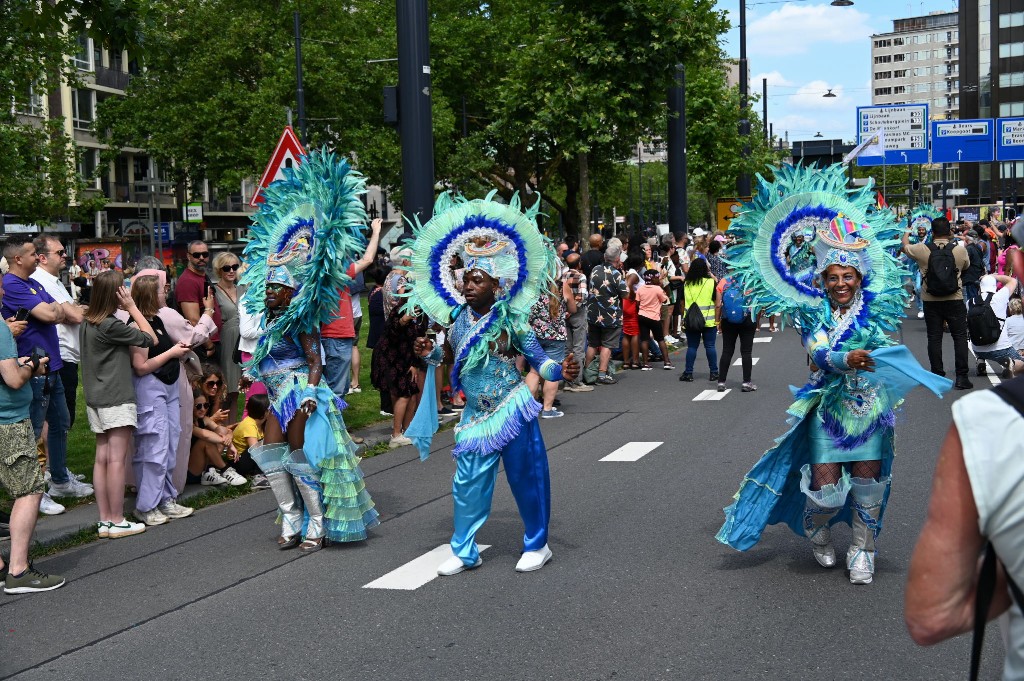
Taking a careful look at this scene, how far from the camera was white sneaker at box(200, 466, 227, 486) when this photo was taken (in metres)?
9.62

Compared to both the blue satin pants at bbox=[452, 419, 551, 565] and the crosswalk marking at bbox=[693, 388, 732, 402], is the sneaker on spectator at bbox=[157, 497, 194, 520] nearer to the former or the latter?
the blue satin pants at bbox=[452, 419, 551, 565]

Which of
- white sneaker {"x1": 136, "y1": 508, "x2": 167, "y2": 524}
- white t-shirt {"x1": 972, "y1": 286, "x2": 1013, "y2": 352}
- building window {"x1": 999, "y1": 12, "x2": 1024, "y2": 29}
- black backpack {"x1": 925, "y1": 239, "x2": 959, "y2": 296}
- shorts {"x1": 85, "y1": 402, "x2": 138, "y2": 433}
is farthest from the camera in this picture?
building window {"x1": 999, "y1": 12, "x2": 1024, "y2": 29}

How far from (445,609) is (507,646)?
27.8 inches

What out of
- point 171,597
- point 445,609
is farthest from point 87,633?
point 445,609

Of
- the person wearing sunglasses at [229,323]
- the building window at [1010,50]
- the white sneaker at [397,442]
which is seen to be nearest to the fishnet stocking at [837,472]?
the white sneaker at [397,442]

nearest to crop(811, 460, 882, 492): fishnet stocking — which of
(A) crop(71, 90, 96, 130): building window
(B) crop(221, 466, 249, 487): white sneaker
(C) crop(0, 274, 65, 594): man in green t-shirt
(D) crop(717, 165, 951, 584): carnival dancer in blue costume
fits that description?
(D) crop(717, 165, 951, 584): carnival dancer in blue costume

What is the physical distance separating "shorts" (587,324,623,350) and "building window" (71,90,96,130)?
161 ft

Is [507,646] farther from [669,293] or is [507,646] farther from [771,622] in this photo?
[669,293]

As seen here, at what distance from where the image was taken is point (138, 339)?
8.02m

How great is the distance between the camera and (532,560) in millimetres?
6641

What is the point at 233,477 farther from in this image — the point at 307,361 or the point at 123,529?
the point at 307,361

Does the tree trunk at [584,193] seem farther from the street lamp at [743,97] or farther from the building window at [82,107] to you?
the building window at [82,107]

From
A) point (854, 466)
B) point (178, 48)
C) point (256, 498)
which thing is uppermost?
point (178, 48)

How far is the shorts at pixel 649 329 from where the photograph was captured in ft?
57.5
